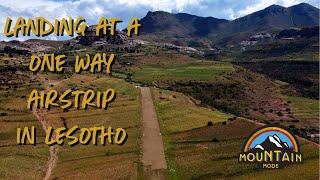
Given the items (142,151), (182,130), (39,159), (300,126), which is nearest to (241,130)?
(182,130)

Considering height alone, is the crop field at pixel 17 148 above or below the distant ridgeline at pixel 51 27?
below

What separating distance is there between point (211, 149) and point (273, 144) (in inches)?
1578

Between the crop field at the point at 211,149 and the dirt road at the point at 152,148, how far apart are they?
168cm

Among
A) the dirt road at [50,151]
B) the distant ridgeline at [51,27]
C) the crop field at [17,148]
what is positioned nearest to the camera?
the distant ridgeline at [51,27]

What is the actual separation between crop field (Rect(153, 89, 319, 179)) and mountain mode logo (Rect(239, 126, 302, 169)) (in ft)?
28.9

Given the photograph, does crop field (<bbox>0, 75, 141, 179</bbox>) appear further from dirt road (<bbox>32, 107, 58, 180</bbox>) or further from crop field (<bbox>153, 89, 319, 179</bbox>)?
crop field (<bbox>153, 89, 319, 179</bbox>)

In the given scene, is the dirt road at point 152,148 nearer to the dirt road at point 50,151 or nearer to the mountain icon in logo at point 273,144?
the dirt road at point 50,151

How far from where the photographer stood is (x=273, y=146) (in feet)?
228

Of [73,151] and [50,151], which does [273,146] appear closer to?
[73,151]

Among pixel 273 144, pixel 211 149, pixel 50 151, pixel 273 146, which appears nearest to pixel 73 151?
pixel 50 151

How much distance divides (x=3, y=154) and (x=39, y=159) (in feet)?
31.8

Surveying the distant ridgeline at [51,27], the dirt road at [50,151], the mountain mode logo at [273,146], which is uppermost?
the distant ridgeline at [51,27]

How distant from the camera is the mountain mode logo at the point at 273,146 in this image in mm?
70594

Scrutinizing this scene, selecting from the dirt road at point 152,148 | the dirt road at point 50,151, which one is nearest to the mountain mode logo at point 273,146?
the dirt road at point 152,148
